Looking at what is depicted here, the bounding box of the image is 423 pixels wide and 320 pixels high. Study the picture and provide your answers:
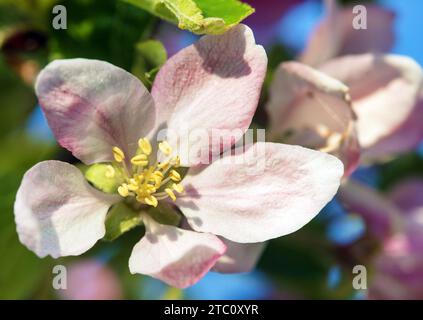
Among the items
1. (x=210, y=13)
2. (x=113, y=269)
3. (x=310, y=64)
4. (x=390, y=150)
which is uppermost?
(x=210, y=13)

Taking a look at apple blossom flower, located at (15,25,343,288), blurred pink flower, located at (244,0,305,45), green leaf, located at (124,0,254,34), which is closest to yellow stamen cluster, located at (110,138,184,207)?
apple blossom flower, located at (15,25,343,288)

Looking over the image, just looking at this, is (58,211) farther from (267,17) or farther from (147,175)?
(267,17)

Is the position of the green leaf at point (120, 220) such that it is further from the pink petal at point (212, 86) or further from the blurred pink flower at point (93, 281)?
the blurred pink flower at point (93, 281)

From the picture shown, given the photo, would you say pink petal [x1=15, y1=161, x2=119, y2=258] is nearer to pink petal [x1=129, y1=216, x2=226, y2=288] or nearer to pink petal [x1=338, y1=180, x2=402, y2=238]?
pink petal [x1=129, y1=216, x2=226, y2=288]

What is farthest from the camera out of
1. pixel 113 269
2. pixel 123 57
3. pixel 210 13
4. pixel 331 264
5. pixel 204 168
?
pixel 113 269

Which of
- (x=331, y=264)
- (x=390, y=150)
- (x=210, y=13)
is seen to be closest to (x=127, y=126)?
(x=210, y=13)

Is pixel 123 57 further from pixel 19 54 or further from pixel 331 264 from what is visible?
pixel 331 264

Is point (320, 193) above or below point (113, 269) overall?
above
